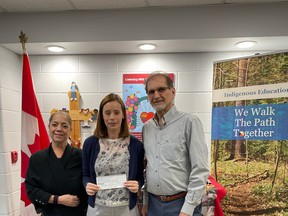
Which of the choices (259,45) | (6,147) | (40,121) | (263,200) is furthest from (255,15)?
(6,147)

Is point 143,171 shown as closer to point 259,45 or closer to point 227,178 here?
point 227,178

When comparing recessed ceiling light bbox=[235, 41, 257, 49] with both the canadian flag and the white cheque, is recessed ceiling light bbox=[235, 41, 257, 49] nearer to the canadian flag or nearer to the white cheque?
the white cheque

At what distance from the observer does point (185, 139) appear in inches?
52.5

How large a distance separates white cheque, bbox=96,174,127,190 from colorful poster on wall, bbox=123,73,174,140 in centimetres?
101

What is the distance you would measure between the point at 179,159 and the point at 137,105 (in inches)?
43.8

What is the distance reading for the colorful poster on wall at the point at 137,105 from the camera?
236 centimetres

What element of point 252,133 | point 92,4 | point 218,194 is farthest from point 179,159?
point 92,4

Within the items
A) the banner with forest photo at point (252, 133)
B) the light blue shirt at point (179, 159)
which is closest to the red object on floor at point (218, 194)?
the banner with forest photo at point (252, 133)

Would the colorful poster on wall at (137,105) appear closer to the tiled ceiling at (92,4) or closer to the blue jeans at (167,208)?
the tiled ceiling at (92,4)

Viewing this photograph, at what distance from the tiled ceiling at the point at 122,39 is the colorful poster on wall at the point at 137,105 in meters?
0.34

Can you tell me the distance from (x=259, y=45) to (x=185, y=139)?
1.34 meters

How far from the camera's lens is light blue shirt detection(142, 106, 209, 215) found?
4.14 ft

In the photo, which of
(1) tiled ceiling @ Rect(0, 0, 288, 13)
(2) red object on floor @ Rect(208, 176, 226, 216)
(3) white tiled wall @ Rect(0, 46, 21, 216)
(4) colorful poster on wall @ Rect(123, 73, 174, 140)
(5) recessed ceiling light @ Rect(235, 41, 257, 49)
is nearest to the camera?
(2) red object on floor @ Rect(208, 176, 226, 216)

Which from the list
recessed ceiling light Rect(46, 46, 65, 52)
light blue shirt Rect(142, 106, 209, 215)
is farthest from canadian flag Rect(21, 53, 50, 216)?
light blue shirt Rect(142, 106, 209, 215)
